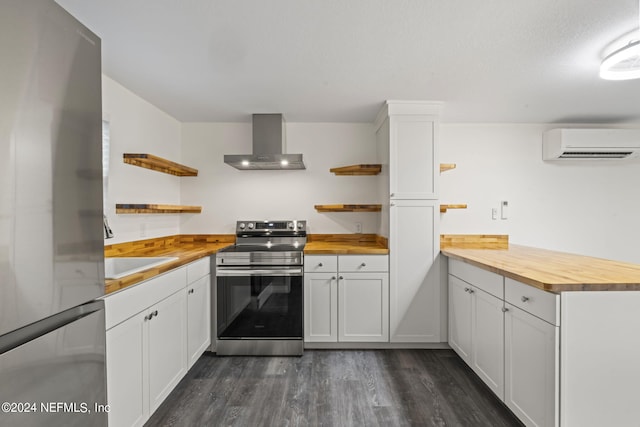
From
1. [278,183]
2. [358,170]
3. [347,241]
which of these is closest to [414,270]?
[347,241]

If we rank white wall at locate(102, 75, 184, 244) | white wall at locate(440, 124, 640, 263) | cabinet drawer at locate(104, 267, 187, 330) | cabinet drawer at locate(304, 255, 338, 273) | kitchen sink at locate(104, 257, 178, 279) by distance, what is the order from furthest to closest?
white wall at locate(440, 124, 640, 263) < cabinet drawer at locate(304, 255, 338, 273) < white wall at locate(102, 75, 184, 244) < kitchen sink at locate(104, 257, 178, 279) < cabinet drawer at locate(104, 267, 187, 330)

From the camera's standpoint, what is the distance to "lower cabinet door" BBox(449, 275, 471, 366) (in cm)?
231

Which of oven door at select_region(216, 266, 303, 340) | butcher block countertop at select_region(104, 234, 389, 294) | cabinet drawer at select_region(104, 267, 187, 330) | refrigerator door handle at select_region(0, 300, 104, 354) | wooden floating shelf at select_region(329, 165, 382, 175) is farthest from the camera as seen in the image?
wooden floating shelf at select_region(329, 165, 382, 175)

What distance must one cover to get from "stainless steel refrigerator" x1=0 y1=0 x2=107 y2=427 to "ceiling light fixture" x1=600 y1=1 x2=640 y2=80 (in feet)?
8.53

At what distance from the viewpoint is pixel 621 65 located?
1.83 metres

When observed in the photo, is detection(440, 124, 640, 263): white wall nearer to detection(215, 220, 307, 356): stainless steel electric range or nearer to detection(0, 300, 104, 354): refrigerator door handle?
detection(215, 220, 307, 356): stainless steel electric range

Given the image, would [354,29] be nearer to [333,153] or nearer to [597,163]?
[333,153]

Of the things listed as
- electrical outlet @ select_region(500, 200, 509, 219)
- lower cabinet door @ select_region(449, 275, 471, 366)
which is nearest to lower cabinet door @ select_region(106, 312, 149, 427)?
lower cabinet door @ select_region(449, 275, 471, 366)

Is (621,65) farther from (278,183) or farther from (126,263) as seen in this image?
(126,263)

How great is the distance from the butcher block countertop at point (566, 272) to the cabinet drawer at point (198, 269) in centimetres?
210

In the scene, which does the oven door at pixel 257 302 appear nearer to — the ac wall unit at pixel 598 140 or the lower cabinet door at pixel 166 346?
the lower cabinet door at pixel 166 346

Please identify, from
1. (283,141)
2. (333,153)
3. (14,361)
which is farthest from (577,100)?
(14,361)

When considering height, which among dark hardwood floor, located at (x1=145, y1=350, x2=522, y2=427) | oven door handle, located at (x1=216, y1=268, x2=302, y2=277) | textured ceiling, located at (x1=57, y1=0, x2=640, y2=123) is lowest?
dark hardwood floor, located at (x1=145, y1=350, x2=522, y2=427)

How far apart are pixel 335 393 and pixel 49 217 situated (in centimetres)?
196
